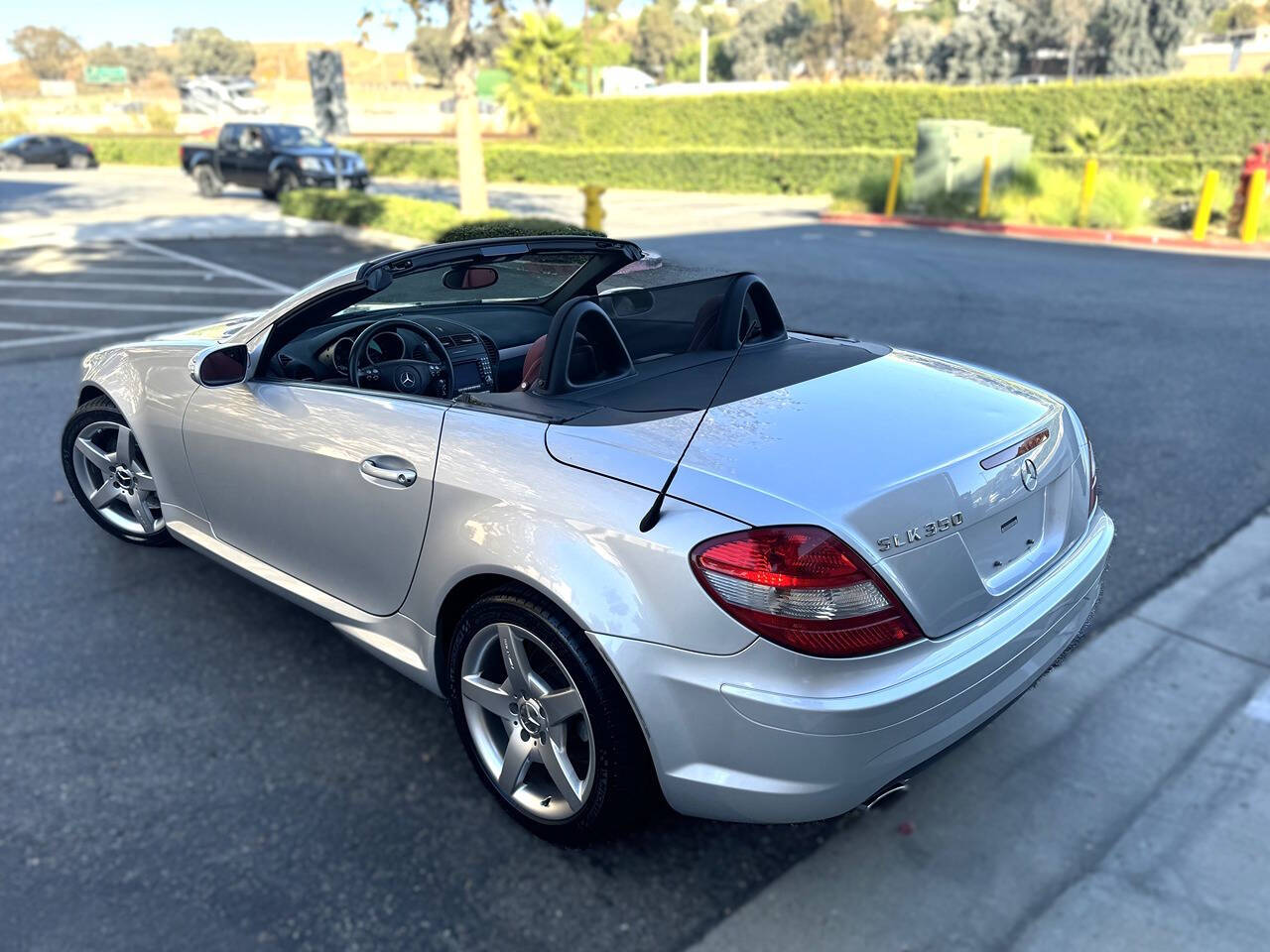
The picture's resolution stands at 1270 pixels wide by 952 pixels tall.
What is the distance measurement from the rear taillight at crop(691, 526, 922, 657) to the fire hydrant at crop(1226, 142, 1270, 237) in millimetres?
16179

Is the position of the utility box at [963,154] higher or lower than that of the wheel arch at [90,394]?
higher

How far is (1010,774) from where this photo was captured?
289 cm

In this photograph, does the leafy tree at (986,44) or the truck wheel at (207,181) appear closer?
the truck wheel at (207,181)

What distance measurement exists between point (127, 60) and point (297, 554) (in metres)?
151

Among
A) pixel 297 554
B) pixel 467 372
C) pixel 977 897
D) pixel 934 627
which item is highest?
pixel 467 372

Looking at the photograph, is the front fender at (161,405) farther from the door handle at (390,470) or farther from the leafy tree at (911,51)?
the leafy tree at (911,51)

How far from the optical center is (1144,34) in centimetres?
5622

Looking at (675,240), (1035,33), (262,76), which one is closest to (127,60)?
(262,76)

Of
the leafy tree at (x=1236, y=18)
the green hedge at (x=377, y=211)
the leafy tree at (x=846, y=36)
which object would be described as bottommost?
the green hedge at (x=377, y=211)

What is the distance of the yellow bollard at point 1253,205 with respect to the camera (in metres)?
14.4

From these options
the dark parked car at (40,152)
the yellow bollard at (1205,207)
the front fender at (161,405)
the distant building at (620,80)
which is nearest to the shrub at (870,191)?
the yellow bollard at (1205,207)

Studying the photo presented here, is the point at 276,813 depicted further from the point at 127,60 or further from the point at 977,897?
the point at 127,60

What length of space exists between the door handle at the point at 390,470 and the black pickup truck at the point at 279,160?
69.7 ft

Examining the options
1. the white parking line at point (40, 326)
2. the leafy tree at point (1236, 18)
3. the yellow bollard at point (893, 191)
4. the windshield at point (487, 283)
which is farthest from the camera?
the leafy tree at point (1236, 18)
